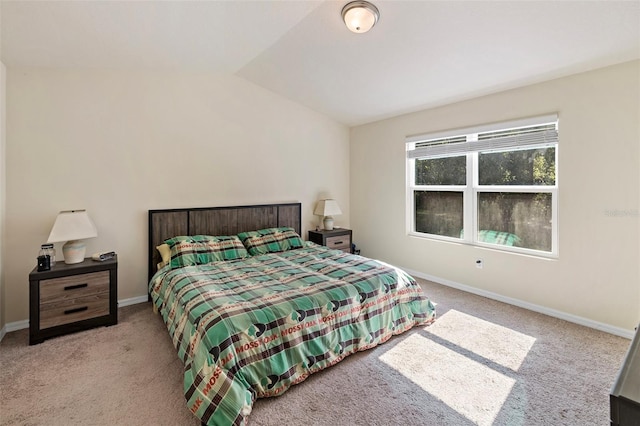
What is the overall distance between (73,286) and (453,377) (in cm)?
318

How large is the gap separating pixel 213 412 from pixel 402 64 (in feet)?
10.4

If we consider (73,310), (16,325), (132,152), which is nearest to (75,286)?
(73,310)

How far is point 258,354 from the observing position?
1.94 m

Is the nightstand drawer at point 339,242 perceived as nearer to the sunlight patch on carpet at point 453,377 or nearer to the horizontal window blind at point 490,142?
the horizontal window blind at point 490,142

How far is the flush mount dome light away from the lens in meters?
2.29

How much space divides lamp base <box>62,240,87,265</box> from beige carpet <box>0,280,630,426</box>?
67cm

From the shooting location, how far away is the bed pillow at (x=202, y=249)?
10.4 ft

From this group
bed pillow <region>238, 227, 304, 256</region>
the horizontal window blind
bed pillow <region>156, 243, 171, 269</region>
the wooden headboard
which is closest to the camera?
the horizontal window blind

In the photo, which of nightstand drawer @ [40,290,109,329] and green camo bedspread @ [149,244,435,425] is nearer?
green camo bedspread @ [149,244,435,425]

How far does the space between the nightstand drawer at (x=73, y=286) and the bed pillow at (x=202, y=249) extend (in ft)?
1.96

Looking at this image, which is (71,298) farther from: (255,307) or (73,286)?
(255,307)

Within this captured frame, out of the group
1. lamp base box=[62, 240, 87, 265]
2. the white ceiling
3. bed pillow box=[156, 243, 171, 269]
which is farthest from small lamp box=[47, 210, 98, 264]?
the white ceiling

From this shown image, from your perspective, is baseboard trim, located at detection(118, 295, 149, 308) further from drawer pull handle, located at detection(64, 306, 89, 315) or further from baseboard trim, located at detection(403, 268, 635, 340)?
baseboard trim, located at detection(403, 268, 635, 340)

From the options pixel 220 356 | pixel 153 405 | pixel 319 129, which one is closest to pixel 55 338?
pixel 153 405
